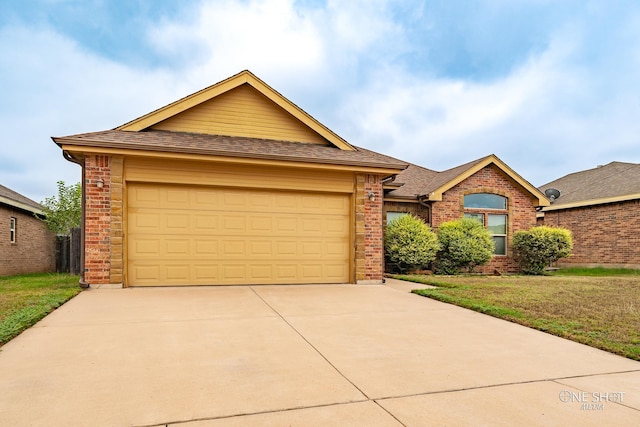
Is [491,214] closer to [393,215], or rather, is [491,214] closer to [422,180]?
[422,180]

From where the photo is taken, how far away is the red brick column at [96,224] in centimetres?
838

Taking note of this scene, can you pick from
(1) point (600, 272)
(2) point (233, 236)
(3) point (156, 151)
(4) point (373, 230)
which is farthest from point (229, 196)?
(1) point (600, 272)

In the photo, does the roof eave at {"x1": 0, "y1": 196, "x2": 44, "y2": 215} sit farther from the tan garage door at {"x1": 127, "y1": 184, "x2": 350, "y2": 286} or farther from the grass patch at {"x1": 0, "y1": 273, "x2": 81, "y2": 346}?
the tan garage door at {"x1": 127, "y1": 184, "x2": 350, "y2": 286}

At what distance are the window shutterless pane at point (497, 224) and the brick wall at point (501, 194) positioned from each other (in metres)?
0.15

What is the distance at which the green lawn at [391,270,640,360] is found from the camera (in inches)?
199

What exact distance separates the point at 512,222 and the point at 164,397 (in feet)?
53.1

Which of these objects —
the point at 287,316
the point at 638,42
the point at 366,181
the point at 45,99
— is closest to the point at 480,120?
the point at 638,42

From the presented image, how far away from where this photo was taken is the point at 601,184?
20.0 metres

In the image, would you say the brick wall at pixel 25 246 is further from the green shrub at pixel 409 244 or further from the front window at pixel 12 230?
the green shrub at pixel 409 244

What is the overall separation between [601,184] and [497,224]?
8107 mm

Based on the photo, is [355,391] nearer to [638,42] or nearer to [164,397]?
[164,397]

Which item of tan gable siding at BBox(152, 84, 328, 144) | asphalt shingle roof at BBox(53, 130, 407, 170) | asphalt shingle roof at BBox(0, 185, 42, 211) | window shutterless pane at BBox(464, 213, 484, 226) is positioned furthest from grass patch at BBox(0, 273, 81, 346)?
window shutterless pane at BBox(464, 213, 484, 226)

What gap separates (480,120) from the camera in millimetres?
24141

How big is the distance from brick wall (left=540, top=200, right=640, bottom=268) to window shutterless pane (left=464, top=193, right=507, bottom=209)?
17.0 feet
